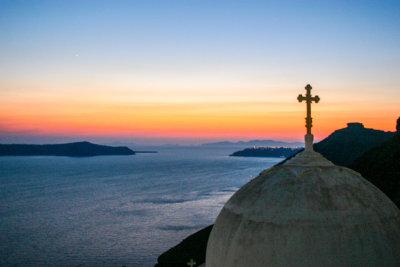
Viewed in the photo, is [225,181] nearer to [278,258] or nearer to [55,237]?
[55,237]

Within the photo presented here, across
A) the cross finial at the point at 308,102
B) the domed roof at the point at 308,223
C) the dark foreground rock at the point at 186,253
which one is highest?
the cross finial at the point at 308,102

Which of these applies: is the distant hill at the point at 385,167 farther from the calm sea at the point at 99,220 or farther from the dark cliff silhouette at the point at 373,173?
the calm sea at the point at 99,220

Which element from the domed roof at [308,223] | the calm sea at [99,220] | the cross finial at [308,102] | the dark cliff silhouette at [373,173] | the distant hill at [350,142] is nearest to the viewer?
the domed roof at [308,223]

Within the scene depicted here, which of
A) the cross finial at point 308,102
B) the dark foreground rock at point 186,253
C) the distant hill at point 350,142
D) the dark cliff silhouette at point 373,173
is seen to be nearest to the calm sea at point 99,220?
the dark foreground rock at point 186,253

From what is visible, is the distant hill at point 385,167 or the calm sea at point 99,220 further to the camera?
the calm sea at point 99,220

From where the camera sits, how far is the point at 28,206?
238 ft

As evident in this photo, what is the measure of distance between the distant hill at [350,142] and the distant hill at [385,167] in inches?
1600

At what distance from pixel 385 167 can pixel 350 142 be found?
6626 cm

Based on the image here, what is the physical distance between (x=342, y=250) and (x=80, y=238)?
51217mm

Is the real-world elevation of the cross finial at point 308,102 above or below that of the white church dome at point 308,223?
above

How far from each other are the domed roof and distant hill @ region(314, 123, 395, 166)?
93.9 meters

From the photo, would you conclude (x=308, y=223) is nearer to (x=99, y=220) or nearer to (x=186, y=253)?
(x=186, y=253)

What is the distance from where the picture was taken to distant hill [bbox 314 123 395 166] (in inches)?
3942

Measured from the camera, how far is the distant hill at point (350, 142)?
100 metres
